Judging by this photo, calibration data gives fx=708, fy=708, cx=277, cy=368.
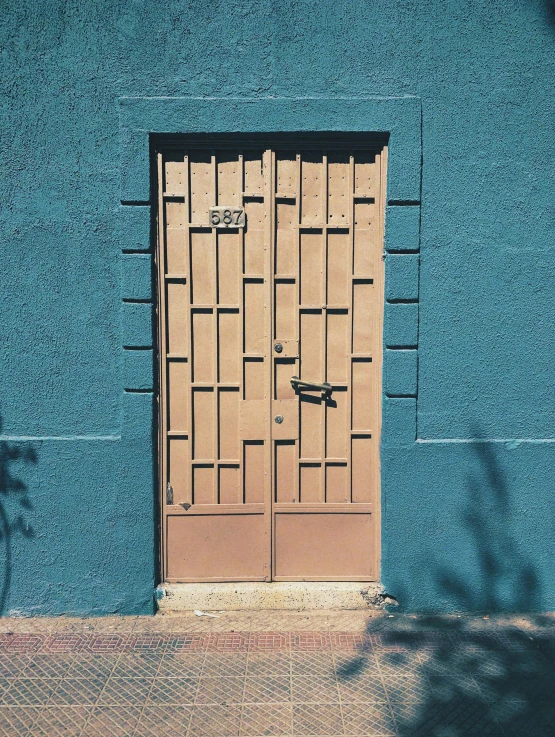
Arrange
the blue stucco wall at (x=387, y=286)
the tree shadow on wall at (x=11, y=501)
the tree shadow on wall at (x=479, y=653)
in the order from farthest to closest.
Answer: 1. the tree shadow on wall at (x=11, y=501)
2. the blue stucco wall at (x=387, y=286)
3. the tree shadow on wall at (x=479, y=653)

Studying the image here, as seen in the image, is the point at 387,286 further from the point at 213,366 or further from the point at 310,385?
the point at 213,366

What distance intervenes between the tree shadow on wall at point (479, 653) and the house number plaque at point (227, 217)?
2.11 metres

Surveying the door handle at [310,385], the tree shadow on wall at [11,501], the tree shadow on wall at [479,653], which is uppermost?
the door handle at [310,385]

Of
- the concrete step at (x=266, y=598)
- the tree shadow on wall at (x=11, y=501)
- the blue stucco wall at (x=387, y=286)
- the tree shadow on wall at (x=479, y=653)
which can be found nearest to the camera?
the tree shadow on wall at (x=479, y=653)

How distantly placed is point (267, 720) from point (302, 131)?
337cm

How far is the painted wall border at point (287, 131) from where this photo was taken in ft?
14.4

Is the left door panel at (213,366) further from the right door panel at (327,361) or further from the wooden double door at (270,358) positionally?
the right door panel at (327,361)

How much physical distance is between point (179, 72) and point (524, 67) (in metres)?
2.14

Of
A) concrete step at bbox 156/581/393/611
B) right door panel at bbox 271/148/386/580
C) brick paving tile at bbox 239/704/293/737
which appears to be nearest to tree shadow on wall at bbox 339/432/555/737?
concrete step at bbox 156/581/393/611

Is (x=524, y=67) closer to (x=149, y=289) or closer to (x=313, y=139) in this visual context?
(x=313, y=139)

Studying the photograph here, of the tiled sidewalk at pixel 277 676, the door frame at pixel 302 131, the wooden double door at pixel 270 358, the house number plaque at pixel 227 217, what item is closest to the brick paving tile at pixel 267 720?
the tiled sidewalk at pixel 277 676

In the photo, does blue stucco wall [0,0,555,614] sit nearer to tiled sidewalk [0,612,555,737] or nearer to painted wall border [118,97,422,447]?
painted wall border [118,97,422,447]

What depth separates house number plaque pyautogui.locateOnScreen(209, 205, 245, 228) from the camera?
4.55 meters

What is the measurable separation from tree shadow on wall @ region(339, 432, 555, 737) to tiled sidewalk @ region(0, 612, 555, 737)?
0.03ft
